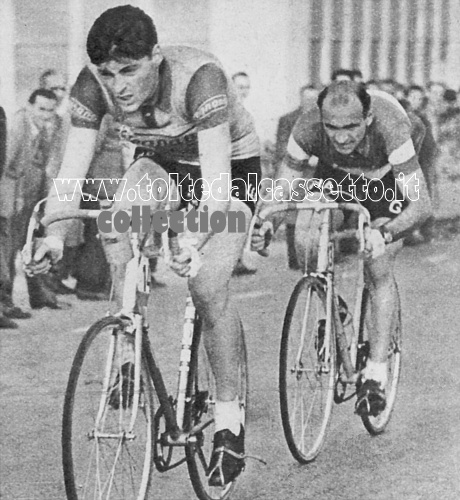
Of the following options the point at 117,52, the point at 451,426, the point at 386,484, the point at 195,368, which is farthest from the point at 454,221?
the point at 117,52

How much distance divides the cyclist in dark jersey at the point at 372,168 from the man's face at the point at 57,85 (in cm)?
91

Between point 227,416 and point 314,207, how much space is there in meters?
0.74

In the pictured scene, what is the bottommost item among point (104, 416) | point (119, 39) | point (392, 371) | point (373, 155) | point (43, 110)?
point (392, 371)

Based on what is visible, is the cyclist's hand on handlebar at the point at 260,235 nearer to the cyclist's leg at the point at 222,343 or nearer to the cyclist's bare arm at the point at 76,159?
the cyclist's leg at the point at 222,343

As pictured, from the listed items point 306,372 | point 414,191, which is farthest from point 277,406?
point 414,191

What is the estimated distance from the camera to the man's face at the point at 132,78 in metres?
2.61

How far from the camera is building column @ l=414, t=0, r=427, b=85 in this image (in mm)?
3537

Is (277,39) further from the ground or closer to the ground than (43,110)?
further from the ground

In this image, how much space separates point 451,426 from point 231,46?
165cm

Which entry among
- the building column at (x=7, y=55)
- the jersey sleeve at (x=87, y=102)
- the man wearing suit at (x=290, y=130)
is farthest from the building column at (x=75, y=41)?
the man wearing suit at (x=290, y=130)

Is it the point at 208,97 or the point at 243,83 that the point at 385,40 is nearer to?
the point at 243,83

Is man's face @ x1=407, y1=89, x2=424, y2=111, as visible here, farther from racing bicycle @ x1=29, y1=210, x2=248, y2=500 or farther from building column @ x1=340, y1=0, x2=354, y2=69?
racing bicycle @ x1=29, y1=210, x2=248, y2=500

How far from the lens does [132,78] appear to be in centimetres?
264

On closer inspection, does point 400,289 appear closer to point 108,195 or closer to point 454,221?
point 454,221
